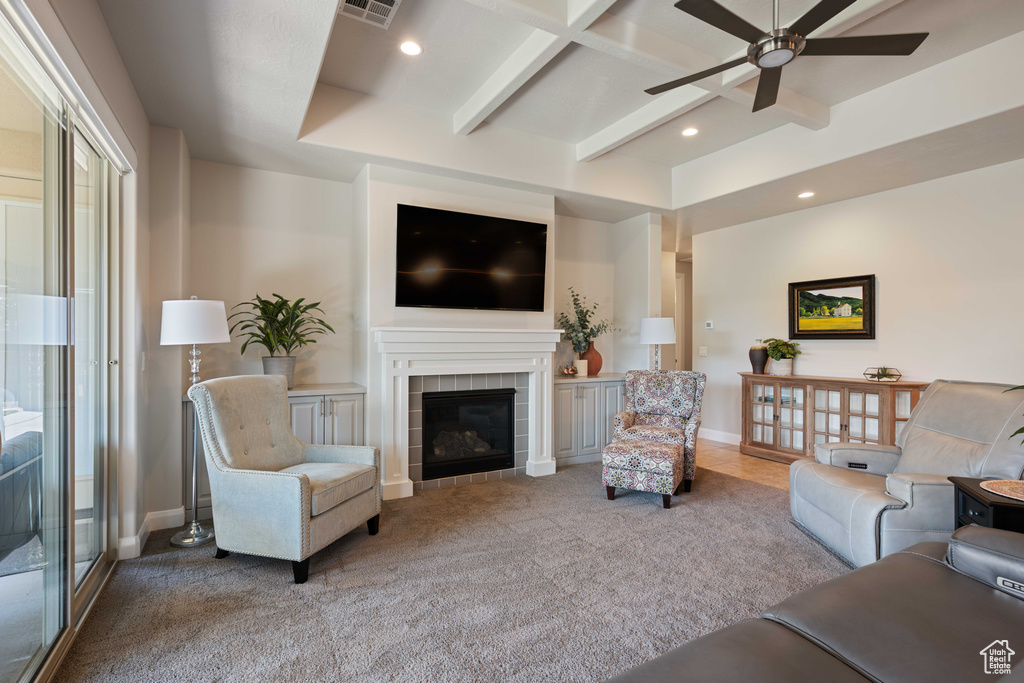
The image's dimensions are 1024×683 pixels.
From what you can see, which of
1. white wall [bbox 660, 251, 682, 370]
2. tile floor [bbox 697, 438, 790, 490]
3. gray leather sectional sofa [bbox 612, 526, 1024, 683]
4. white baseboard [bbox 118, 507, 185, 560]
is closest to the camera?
gray leather sectional sofa [bbox 612, 526, 1024, 683]

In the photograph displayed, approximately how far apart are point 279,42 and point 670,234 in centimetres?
490

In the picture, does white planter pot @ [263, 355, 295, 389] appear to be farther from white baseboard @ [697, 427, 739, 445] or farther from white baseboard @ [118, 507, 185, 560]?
white baseboard @ [697, 427, 739, 445]

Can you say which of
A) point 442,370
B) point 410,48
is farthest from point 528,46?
point 442,370

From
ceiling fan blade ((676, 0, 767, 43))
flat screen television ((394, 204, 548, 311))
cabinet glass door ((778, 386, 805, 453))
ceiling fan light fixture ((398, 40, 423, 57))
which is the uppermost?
ceiling fan light fixture ((398, 40, 423, 57))

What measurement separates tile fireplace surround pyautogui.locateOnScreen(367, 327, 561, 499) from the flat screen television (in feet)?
1.01

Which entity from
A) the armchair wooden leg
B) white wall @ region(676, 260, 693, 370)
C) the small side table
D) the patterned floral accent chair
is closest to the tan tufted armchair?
the armchair wooden leg

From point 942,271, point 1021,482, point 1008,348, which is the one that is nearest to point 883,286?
point 942,271

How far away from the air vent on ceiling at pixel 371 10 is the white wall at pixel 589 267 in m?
3.02

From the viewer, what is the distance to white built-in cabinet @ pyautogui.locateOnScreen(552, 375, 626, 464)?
4.76m

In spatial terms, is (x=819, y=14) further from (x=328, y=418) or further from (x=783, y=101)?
(x=328, y=418)

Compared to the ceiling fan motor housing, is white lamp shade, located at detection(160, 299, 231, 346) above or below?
below

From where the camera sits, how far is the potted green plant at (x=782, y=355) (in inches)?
201

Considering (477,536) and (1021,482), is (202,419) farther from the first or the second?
(1021,482)

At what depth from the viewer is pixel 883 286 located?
4520mm
